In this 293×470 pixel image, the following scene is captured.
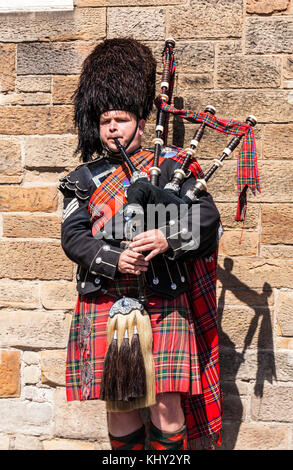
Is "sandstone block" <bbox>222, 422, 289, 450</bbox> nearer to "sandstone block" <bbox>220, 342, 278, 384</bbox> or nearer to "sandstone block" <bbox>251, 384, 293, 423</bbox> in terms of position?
"sandstone block" <bbox>251, 384, 293, 423</bbox>

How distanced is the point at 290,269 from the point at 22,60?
189 centimetres

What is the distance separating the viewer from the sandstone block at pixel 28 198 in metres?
3.03

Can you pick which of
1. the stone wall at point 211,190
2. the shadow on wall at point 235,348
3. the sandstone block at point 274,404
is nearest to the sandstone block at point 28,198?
the stone wall at point 211,190

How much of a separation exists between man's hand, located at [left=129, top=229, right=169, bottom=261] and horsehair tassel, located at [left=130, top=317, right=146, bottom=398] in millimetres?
362

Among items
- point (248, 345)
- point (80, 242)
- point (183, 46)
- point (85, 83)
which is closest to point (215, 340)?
point (248, 345)

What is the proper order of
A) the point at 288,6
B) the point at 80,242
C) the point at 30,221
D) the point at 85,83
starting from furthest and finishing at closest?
the point at 30,221, the point at 288,6, the point at 85,83, the point at 80,242

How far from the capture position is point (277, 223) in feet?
9.45

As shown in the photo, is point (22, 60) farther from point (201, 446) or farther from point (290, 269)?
point (201, 446)

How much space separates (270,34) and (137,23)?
723mm

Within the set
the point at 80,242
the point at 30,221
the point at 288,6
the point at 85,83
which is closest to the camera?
the point at 80,242

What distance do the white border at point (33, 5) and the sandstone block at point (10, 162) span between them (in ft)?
2.44

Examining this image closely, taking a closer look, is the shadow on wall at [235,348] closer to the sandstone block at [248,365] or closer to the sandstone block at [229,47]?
the sandstone block at [248,365]

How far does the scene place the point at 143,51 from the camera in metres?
2.52

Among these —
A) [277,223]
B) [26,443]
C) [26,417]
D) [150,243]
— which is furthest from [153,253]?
[26,443]
